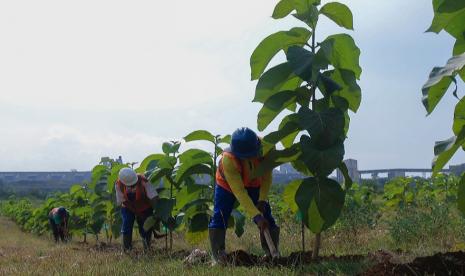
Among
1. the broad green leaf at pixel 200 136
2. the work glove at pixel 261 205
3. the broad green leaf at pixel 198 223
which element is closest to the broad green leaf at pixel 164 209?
the broad green leaf at pixel 198 223

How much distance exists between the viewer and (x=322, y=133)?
3.93m

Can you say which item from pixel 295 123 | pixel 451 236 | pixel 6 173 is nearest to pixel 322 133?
pixel 295 123

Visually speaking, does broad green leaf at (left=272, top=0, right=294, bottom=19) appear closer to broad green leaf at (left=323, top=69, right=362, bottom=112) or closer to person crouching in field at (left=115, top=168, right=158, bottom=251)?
broad green leaf at (left=323, top=69, right=362, bottom=112)

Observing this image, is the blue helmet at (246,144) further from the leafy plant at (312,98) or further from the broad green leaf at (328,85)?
the broad green leaf at (328,85)

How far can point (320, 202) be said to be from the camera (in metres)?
3.96

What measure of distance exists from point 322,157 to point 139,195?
4155 millimetres

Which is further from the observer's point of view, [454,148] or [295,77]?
[295,77]

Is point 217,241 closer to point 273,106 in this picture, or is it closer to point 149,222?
point 273,106

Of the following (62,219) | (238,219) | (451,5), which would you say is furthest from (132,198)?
(62,219)

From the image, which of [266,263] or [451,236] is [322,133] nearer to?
[266,263]

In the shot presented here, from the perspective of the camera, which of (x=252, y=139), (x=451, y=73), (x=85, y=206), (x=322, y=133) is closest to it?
(x=451, y=73)

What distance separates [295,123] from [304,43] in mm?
655

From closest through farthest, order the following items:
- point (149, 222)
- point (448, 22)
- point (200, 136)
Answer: point (448, 22) < point (200, 136) < point (149, 222)

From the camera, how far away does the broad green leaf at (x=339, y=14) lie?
4.36 m
